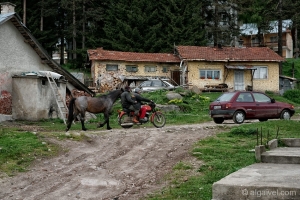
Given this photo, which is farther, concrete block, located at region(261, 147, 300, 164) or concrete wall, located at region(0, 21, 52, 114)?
concrete wall, located at region(0, 21, 52, 114)

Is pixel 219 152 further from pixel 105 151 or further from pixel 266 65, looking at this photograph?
pixel 266 65

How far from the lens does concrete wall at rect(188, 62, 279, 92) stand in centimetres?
3928

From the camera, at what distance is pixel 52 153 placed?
11.9 meters

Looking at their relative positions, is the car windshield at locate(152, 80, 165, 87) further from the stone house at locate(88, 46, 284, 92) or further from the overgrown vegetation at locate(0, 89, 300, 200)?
the overgrown vegetation at locate(0, 89, 300, 200)

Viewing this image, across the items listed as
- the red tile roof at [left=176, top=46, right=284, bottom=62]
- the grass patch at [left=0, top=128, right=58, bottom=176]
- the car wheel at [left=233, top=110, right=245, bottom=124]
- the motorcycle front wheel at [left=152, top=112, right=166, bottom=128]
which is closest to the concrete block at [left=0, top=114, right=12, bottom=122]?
the grass patch at [left=0, top=128, right=58, bottom=176]

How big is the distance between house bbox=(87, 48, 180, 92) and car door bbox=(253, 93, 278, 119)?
20.2 meters

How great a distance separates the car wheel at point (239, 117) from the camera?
19.7 meters

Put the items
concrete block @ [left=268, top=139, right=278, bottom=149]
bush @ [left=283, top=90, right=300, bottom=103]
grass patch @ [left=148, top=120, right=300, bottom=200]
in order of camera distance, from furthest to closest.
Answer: bush @ [left=283, top=90, right=300, bottom=103]
concrete block @ [left=268, top=139, right=278, bottom=149]
grass patch @ [left=148, top=120, right=300, bottom=200]

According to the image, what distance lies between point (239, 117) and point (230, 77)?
21.1m

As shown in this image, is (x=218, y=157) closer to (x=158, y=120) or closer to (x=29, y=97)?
(x=158, y=120)

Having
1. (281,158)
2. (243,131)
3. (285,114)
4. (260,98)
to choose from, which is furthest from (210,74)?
(281,158)

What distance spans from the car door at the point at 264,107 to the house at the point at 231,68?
18.7 meters

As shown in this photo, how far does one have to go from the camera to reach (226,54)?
4069 cm

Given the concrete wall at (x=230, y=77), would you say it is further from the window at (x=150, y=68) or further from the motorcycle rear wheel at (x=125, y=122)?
the motorcycle rear wheel at (x=125, y=122)
